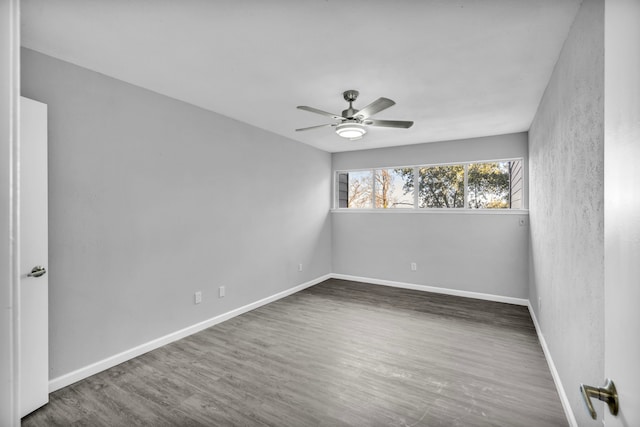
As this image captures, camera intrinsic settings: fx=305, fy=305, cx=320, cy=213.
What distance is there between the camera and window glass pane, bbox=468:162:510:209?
4531 mm

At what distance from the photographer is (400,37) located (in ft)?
Result: 6.34

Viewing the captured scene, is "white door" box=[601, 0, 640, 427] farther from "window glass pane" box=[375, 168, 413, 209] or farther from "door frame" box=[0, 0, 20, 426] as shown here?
"window glass pane" box=[375, 168, 413, 209]

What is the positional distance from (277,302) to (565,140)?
3666 millimetres

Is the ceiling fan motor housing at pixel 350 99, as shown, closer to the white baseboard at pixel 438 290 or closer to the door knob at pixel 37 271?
the door knob at pixel 37 271

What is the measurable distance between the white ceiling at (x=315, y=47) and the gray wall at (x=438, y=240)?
1677 millimetres

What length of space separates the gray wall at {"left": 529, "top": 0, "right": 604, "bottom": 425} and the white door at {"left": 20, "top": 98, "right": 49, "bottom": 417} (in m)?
3.16

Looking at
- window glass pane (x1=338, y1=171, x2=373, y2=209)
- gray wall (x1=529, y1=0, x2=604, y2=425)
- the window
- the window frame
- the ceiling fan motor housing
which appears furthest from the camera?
window glass pane (x1=338, y1=171, x2=373, y2=209)

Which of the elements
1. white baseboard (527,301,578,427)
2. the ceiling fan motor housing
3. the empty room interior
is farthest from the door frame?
white baseboard (527,301,578,427)

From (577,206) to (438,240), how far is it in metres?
3.25

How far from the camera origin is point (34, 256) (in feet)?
6.61

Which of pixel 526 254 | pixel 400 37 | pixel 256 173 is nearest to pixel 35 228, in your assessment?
pixel 256 173

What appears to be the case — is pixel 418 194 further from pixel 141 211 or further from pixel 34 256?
pixel 34 256

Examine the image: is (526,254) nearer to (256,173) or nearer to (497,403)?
(497,403)

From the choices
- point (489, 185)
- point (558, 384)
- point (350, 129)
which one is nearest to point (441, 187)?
point (489, 185)
